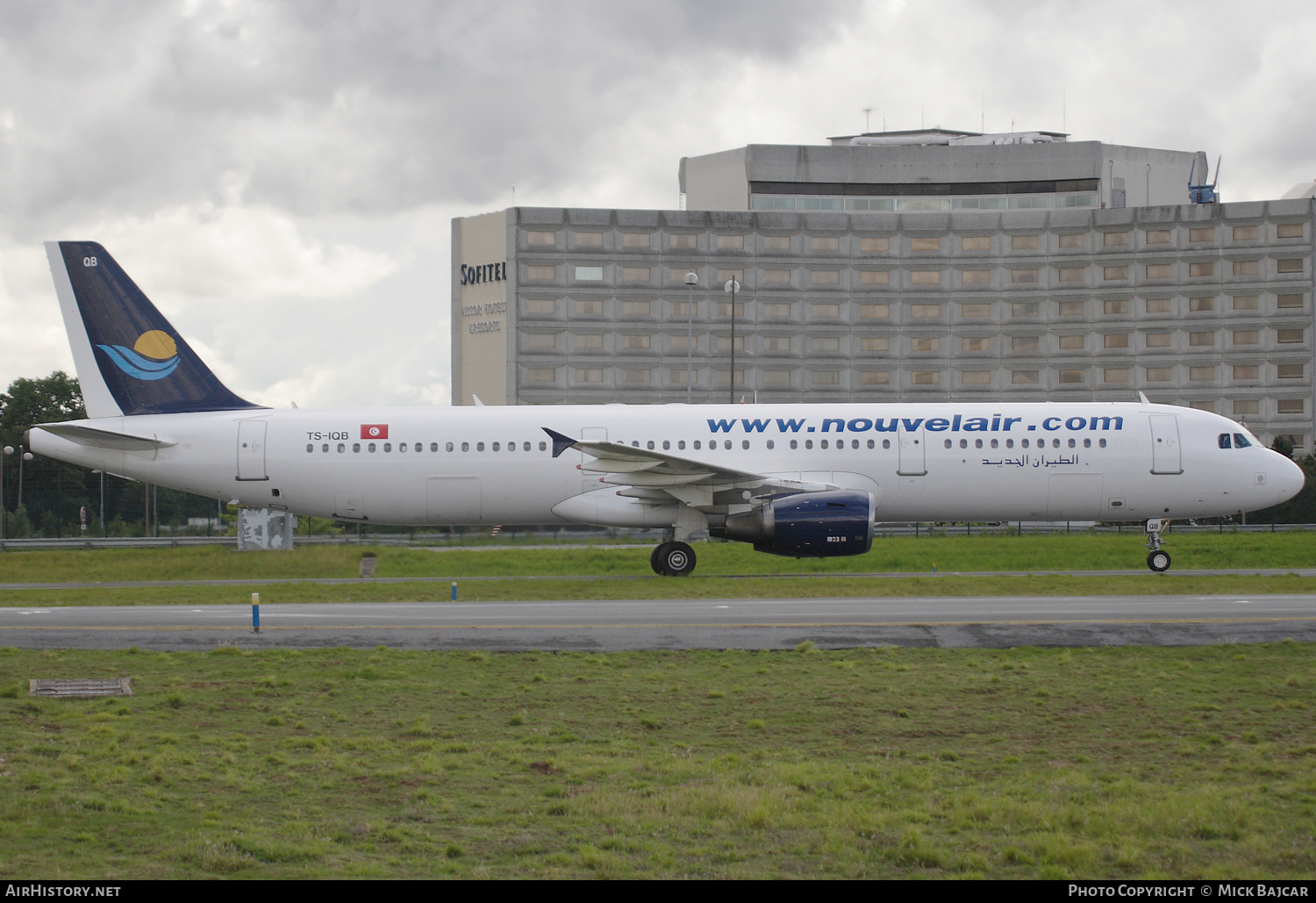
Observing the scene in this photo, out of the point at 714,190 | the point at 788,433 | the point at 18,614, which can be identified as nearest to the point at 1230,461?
the point at 788,433

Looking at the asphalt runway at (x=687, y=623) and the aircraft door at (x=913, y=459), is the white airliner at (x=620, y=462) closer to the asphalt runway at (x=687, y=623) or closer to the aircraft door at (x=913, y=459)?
the aircraft door at (x=913, y=459)

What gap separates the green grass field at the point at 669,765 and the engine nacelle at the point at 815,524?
9346mm

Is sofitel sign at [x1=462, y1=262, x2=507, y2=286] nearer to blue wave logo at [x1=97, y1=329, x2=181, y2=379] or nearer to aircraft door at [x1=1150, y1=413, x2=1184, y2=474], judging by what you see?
blue wave logo at [x1=97, y1=329, x2=181, y2=379]

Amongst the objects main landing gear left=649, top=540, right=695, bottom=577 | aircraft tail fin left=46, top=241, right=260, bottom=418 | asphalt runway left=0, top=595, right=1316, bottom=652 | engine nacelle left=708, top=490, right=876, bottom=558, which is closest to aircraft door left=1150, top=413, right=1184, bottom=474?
asphalt runway left=0, top=595, right=1316, bottom=652

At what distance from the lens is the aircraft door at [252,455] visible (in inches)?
1073

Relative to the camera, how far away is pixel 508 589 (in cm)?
2391

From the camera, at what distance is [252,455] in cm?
2727

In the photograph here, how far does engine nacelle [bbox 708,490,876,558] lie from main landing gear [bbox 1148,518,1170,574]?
7.51 metres

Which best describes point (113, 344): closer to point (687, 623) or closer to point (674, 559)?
point (674, 559)

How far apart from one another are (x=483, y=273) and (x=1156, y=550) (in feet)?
225

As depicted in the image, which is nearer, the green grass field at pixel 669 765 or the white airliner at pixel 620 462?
the green grass field at pixel 669 765

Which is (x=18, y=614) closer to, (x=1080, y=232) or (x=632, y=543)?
(x=632, y=543)

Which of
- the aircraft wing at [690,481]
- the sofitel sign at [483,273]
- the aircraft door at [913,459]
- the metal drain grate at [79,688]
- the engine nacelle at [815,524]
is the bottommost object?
the metal drain grate at [79,688]

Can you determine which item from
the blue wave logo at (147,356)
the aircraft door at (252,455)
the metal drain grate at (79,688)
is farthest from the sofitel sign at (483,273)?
the metal drain grate at (79,688)
